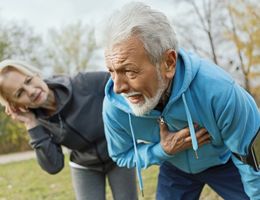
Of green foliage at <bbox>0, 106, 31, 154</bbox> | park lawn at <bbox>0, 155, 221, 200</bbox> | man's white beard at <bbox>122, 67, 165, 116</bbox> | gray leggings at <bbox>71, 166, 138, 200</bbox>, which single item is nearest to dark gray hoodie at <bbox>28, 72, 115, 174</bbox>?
gray leggings at <bbox>71, 166, 138, 200</bbox>

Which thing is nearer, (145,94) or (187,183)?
(145,94)

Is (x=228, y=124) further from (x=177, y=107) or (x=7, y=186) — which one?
(x=7, y=186)

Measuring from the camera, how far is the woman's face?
2590 millimetres

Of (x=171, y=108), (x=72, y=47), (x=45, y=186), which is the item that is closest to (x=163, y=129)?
(x=171, y=108)

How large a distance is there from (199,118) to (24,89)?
1598 mm

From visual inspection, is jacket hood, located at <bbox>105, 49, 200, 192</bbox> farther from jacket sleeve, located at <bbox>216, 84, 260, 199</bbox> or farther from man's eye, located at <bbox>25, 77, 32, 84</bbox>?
man's eye, located at <bbox>25, 77, 32, 84</bbox>

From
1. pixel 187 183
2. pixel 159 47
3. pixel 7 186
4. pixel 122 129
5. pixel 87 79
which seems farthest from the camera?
pixel 7 186

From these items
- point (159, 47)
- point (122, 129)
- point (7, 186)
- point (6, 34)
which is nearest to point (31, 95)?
point (122, 129)

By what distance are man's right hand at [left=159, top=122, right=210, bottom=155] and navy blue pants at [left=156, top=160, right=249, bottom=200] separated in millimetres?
443

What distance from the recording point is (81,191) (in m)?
2.94

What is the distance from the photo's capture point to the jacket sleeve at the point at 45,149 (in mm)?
2781

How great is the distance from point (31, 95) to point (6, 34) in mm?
17197

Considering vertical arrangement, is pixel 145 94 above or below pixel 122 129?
above

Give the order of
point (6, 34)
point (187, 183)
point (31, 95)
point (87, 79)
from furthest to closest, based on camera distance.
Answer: point (6, 34) → point (87, 79) → point (31, 95) → point (187, 183)
